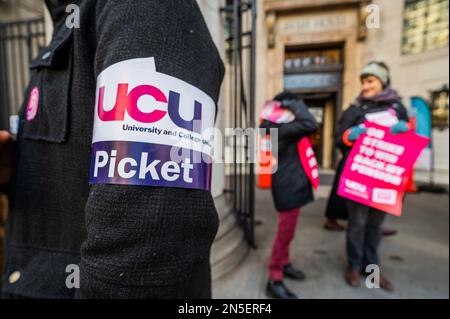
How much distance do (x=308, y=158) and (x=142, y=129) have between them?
2.00 m

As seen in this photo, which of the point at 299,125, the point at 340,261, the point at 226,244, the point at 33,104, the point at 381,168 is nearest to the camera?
the point at 33,104

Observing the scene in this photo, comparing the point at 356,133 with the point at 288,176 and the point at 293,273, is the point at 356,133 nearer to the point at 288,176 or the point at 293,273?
the point at 288,176

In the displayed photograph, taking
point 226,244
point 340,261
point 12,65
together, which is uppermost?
point 12,65

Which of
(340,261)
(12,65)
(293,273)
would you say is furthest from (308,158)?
(12,65)

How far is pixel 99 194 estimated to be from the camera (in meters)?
0.49

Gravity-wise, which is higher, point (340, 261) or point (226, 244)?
point (226, 244)

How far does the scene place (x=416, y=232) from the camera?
12.3ft

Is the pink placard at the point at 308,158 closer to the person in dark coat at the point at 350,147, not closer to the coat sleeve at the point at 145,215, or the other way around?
the person in dark coat at the point at 350,147

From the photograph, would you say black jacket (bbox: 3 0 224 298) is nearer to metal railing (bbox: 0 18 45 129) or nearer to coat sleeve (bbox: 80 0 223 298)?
coat sleeve (bbox: 80 0 223 298)

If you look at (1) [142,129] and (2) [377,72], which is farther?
(2) [377,72]

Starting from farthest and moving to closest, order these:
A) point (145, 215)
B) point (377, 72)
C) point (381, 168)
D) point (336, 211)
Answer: point (336, 211) < point (377, 72) < point (381, 168) < point (145, 215)

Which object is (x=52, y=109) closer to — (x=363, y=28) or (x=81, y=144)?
(x=81, y=144)

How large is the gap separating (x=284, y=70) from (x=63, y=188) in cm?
818

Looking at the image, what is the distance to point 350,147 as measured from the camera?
2135mm
